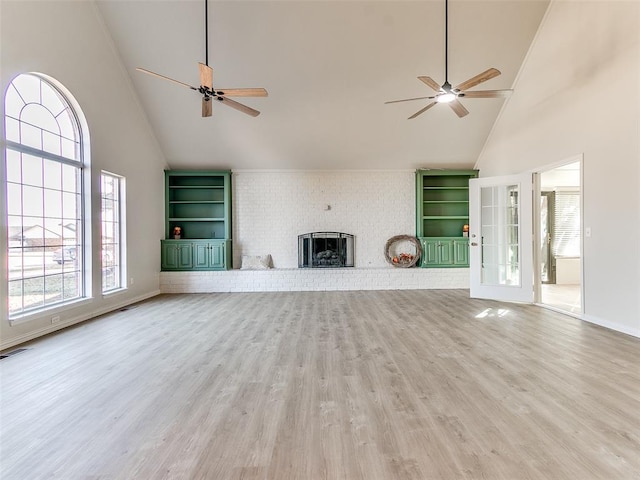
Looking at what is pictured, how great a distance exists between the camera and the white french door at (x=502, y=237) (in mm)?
4949

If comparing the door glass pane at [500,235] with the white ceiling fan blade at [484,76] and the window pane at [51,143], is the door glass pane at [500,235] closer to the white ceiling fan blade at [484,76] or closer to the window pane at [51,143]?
the white ceiling fan blade at [484,76]

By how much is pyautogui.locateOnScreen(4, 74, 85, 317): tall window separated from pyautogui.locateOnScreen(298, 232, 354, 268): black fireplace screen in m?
4.02

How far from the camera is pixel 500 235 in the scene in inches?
209

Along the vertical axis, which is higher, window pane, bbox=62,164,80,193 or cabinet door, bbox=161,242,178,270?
window pane, bbox=62,164,80,193

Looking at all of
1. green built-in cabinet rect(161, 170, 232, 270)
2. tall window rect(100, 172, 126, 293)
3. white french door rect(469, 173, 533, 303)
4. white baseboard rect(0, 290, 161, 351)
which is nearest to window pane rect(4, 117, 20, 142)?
tall window rect(100, 172, 126, 293)

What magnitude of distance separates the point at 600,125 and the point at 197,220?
6.83 meters

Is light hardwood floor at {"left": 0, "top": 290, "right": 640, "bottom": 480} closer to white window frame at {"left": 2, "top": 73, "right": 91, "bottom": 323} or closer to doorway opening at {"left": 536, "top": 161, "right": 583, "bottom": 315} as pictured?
white window frame at {"left": 2, "top": 73, "right": 91, "bottom": 323}

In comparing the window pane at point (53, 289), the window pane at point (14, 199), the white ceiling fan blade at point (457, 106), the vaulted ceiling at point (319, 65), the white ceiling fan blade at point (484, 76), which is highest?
the vaulted ceiling at point (319, 65)

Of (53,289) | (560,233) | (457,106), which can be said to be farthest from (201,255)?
(560,233)

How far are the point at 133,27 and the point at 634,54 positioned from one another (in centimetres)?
641

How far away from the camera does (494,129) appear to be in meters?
6.03

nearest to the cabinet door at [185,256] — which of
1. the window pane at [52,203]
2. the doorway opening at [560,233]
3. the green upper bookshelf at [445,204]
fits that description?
the window pane at [52,203]

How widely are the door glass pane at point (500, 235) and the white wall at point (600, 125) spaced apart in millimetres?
794

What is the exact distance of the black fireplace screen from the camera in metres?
6.95
